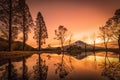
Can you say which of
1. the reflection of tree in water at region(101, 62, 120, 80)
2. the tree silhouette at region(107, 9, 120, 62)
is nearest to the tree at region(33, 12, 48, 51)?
the tree silhouette at region(107, 9, 120, 62)

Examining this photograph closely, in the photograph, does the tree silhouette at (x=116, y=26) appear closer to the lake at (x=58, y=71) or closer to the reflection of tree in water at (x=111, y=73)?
the lake at (x=58, y=71)

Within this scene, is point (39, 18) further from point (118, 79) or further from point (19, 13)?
point (118, 79)


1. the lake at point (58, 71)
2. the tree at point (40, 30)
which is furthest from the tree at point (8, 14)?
the tree at point (40, 30)

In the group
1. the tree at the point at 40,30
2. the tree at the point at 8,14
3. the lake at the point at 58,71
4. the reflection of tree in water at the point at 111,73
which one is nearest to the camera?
the reflection of tree in water at the point at 111,73

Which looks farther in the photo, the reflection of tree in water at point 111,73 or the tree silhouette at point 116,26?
the tree silhouette at point 116,26

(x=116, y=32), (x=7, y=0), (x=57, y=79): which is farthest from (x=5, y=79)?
(x=116, y=32)

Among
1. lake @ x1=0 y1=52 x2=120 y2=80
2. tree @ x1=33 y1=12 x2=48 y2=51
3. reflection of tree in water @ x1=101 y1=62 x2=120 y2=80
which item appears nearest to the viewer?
reflection of tree in water @ x1=101 y1=62 x2=120 y2=80

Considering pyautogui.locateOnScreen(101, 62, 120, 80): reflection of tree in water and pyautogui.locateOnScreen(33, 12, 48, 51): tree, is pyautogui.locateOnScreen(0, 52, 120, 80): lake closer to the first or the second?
pyautogui.locateOnScreen(101, 62, 120, 80): reflection of tree in water

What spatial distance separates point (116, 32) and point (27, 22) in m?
24.0

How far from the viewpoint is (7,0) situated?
2981cm

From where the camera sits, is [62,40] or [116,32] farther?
[62,40]

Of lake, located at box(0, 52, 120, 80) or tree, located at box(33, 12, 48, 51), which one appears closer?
lake, located at box(0, 52, 120, 80)

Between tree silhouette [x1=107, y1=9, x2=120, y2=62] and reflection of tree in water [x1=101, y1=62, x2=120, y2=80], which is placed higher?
tree silhouette [x1=107, y1=9, x2=120, y2=62]

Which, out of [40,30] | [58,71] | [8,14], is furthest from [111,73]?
[40,30]
